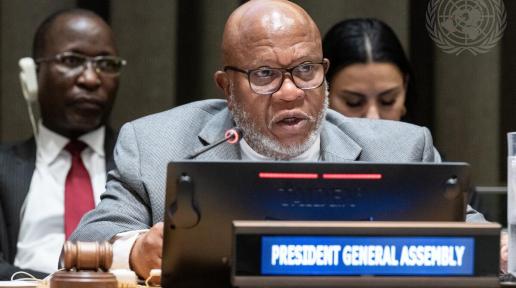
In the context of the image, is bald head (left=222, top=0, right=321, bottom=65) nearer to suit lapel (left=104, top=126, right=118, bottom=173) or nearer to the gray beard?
the gray beard

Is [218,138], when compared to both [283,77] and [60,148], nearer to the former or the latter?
[283,77]

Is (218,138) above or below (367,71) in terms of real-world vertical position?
below

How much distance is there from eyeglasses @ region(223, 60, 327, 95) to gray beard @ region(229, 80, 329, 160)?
65 mm

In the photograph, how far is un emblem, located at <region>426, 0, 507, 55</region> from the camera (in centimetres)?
374

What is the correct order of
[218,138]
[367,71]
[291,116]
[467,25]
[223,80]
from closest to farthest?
[291,116]
[218,138]
[223,80]
[367,71]
[467,25]

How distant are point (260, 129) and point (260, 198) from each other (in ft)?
2.77

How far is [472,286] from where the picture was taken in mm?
1597

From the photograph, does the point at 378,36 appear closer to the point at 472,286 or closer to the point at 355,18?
the point at 355,18

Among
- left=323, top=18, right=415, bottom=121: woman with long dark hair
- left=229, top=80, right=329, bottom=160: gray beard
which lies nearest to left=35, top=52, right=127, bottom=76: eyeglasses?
left=323, top=18, right=415, bottom=121: woman with long dark hair

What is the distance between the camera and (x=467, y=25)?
3732mm

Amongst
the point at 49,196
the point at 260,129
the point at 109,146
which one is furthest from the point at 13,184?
the point at 260,129

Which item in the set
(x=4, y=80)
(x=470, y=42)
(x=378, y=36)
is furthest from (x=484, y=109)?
(x=4, y=80)

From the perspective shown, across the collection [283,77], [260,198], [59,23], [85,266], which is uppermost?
[59,23]

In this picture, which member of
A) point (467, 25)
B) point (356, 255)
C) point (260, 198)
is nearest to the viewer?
point (356, 255)
